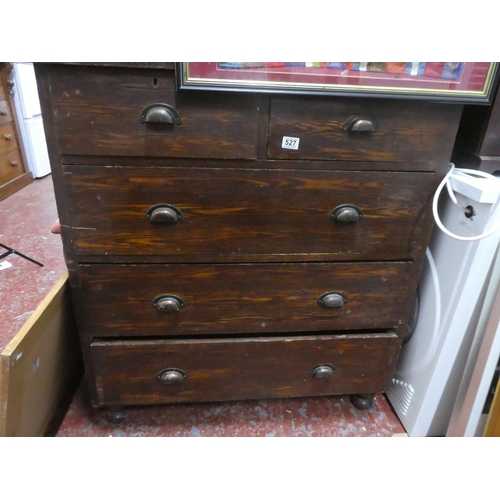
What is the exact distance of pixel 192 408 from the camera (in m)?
1.16

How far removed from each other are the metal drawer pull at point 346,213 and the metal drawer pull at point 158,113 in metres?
0.40

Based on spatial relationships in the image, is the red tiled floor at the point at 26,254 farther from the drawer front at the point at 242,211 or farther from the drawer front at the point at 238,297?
the drawer front at the point at 242,211

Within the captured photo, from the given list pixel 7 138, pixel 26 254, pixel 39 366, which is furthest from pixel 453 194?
pixel 7 138

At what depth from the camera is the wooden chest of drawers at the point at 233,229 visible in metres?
0.72

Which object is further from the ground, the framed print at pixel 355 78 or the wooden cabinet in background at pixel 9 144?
the framed print at pixel 355 78

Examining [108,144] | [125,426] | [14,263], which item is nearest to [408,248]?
[108,144]

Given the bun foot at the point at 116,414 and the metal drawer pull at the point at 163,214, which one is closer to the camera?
the metal drawer pull at the point at 163,214

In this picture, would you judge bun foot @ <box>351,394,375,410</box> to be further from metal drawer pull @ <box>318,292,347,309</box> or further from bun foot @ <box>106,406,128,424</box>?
bun foot @ <box>106,406,128,424</box>

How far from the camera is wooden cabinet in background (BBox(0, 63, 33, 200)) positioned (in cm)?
246

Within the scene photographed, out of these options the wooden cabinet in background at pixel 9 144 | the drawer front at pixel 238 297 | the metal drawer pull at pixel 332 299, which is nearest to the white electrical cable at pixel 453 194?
the drawer front at pixel 238 297

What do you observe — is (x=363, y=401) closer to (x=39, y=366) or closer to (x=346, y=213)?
(x=346, y=213)

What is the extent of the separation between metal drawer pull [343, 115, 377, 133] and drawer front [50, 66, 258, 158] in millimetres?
190

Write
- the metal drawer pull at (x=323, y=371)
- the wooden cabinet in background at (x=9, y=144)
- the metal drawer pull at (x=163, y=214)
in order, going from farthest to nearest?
1. the wooden cabinet in background at (x=9, y=144)
2. the metal drawer pull at (x=323, y=371)
3. the metal drawer pull at (x=163, y=214)
